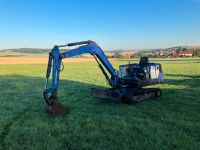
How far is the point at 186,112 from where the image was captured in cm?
960

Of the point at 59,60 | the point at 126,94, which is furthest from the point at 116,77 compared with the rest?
the point at 59,60

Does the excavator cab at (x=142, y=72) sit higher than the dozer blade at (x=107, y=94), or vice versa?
the excavator cab at (x=142, y=72)

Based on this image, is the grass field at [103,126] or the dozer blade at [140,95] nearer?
the grass field at [103,126]

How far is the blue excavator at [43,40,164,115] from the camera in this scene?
31.7 ft

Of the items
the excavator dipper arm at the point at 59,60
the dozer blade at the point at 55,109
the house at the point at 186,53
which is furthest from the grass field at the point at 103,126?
the house at the point at 186,53

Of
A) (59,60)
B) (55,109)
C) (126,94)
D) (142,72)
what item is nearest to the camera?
(55,109)

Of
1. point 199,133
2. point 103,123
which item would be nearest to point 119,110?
point 103,123

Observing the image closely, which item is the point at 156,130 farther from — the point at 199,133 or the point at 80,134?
the point at 80,134

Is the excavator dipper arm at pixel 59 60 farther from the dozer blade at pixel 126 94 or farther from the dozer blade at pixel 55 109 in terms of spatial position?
the dozer blade at pixel 126 94

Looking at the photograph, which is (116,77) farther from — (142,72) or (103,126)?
(103,126)

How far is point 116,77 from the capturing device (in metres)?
12.7

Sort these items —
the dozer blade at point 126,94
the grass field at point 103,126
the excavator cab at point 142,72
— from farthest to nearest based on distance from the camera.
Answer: the excavator cab at point 142,72 → the dozer blade at point 126,94 → the grass field at point 103,126

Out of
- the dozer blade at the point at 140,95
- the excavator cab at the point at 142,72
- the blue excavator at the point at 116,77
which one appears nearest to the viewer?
the blue excavator at the point at 116,77

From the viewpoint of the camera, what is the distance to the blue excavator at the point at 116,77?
9.65 meters
